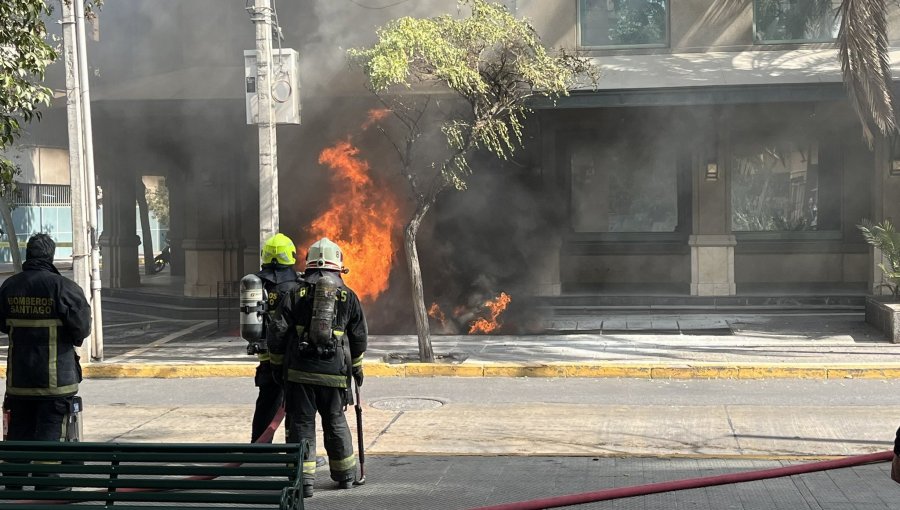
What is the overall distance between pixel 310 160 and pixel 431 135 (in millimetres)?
1852

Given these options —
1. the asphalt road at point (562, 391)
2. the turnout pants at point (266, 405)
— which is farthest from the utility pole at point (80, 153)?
the turnout pants at point (266, 405)

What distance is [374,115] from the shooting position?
14594mm

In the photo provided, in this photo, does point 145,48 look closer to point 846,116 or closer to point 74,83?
point 74,83

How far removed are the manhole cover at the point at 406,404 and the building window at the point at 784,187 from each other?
8.51 m

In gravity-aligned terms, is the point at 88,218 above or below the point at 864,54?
below

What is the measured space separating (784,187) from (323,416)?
12.3m

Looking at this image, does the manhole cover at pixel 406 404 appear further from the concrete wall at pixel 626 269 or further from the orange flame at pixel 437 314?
the concrete wall at pixel 626 269

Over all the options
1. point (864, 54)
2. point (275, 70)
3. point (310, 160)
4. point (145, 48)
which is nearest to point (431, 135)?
point (310, 160)

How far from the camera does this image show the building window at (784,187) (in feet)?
54.6

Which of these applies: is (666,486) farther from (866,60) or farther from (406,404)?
(866,60)

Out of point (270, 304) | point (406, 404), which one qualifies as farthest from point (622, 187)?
point (270, 304)

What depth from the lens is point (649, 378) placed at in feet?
37.0

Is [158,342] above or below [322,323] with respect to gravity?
below

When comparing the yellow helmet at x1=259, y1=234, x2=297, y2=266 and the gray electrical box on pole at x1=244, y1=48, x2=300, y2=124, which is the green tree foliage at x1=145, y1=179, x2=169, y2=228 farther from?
the yellow helmet at x1=259, y1=234, x2=297, y2=266
